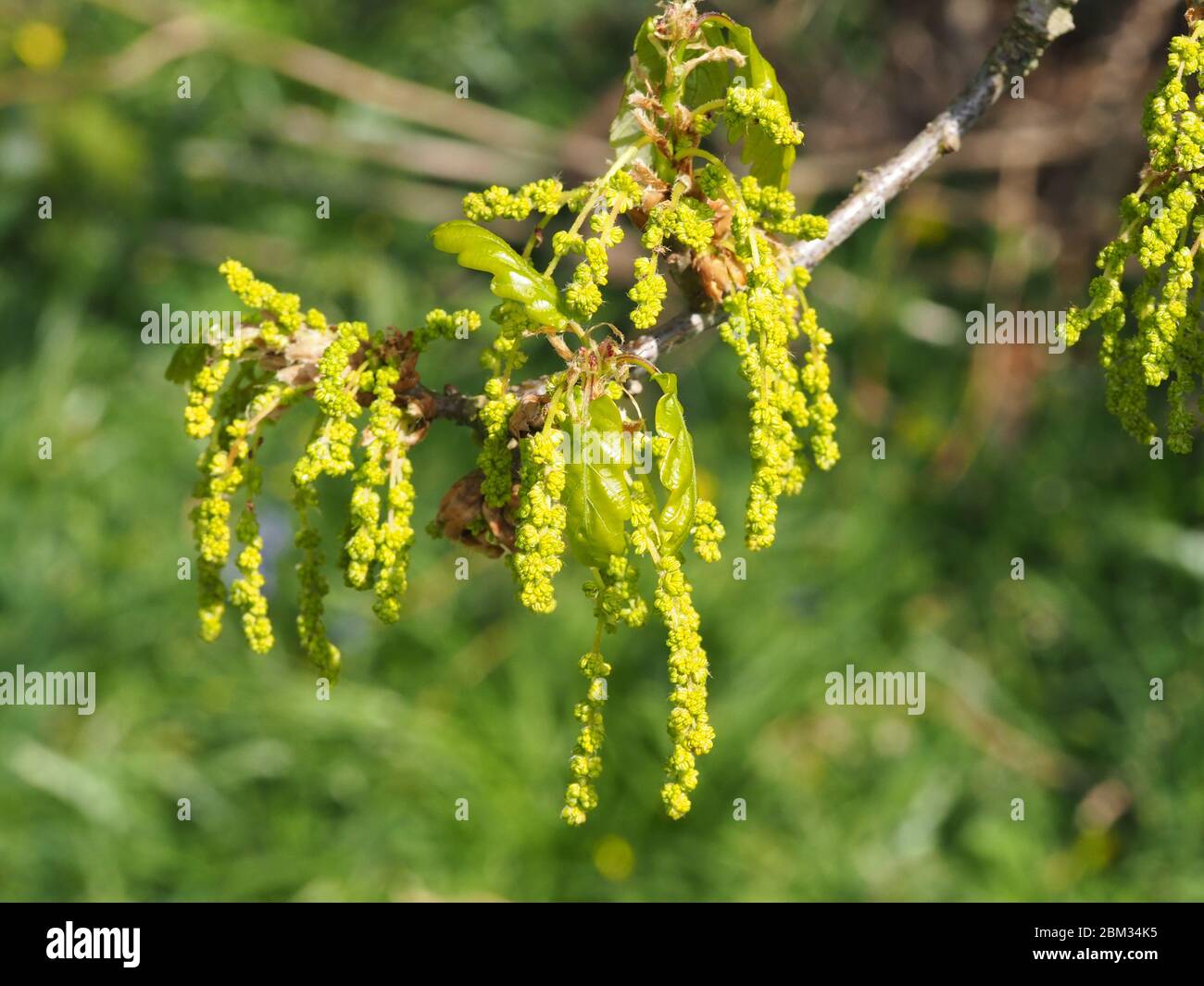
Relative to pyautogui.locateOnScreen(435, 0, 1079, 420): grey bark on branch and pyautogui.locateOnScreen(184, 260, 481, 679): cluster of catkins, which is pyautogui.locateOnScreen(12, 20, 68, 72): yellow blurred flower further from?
pyautogui.locateOnScreen(435, 0, 1079, 420): grey bark on branch

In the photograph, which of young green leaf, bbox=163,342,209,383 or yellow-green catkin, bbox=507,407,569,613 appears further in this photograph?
young green leaf, bbox=163,342,209,383

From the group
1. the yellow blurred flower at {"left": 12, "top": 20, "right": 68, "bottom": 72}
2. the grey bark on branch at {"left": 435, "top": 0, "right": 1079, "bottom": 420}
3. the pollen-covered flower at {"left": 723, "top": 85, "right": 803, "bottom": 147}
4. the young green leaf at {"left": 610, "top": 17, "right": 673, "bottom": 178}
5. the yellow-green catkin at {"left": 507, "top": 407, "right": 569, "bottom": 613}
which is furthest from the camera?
the yellow blurred flower at {"left": 12, "top": 20, "right": 68, "bottom": 72}

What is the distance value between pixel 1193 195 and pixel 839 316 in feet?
11.6

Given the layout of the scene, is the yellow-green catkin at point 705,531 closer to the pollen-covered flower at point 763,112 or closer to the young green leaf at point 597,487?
the young green leaf at point 597,487

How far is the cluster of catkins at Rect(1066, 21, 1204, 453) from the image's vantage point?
A: 1.61 m

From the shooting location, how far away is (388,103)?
517 cm

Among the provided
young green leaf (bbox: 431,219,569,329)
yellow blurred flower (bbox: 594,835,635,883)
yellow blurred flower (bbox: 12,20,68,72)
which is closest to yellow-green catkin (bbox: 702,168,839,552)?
young green leaf (bbox: 431,219,569,329)

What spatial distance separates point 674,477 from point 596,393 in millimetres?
143

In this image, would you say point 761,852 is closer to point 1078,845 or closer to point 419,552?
point 1078,845

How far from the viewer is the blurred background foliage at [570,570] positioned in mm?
4059

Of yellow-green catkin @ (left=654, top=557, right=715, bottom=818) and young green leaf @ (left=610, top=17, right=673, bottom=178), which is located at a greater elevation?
young green leaf @ (left=610, top=17, right=673, bottom=178)

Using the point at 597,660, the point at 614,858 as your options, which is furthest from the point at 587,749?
the point at 614,858

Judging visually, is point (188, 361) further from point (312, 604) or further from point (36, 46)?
point (36, 46)

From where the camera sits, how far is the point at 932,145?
76.2 inches
